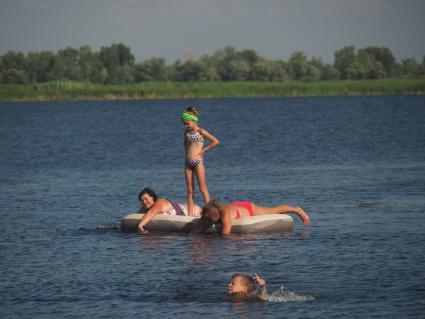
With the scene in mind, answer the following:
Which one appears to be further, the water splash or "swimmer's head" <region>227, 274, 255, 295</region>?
"swimmer's head" <region>227, 274, 255, 295</region>

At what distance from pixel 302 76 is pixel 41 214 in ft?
426

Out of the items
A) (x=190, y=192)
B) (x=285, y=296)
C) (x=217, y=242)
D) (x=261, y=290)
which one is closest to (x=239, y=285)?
(x=261, y=290)

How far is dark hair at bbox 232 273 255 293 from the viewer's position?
1453 centimetres

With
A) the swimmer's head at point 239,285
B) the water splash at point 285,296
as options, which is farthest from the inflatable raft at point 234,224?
the swimmer's head at point 239,285

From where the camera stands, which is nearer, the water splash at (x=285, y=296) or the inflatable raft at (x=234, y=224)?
the water splash at (x=285, y=296)

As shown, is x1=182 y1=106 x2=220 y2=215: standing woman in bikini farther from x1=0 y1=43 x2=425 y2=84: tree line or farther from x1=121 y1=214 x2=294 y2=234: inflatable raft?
x1=0 y1=43 x2=425 y2=84: tree line

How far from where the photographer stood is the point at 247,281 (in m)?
14.6

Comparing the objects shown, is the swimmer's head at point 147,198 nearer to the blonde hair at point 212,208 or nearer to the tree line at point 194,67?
the blonde hair at point 212,208

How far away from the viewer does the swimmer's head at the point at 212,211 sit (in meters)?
18.7

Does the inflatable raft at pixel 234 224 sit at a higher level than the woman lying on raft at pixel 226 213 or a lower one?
lower

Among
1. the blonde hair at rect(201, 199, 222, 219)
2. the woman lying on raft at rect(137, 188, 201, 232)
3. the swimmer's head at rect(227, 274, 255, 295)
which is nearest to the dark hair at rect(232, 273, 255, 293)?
the swimmer's head at rect(227, 274, 255, 295)

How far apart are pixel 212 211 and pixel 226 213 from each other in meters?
0.37

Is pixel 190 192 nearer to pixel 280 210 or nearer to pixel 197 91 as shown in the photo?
pixel 280 210

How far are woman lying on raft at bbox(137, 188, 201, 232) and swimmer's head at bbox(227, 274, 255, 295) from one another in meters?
5.35
